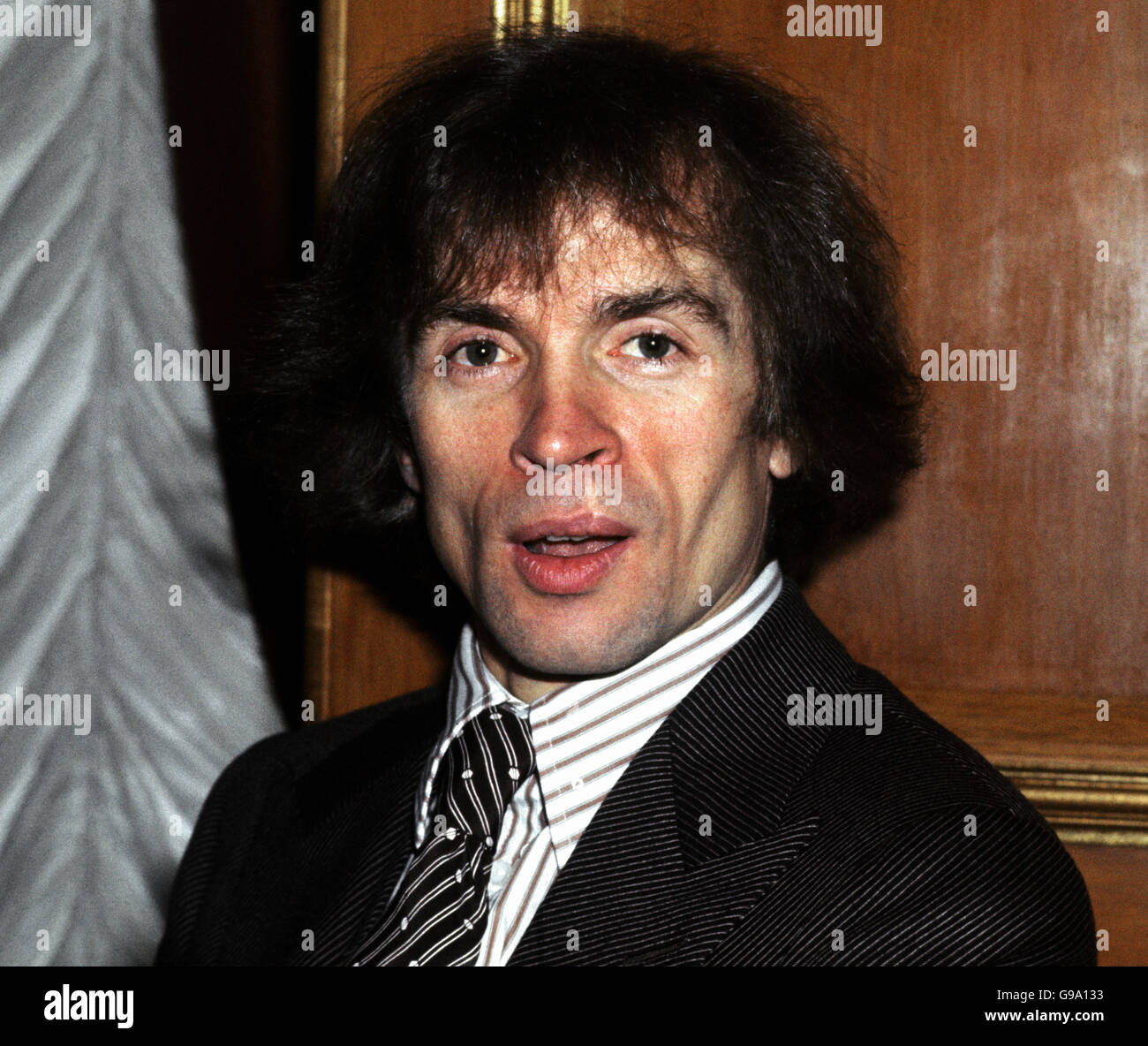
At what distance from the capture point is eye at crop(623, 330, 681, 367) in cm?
106

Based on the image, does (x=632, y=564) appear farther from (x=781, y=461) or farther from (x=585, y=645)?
(x=781, y=461)

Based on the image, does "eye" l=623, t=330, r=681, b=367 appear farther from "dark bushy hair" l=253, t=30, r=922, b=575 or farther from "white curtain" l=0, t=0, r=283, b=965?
"white curtain" l=0, t=0, r=283, b=965

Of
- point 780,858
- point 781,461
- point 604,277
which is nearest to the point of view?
point 780,858

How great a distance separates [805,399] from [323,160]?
0.61m

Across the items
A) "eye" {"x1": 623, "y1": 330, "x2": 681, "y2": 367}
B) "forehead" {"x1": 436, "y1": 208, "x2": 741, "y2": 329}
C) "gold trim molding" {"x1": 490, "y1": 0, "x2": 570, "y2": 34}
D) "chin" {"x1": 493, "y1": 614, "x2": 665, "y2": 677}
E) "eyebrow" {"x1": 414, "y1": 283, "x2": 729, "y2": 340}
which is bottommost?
"chin" {"x1": 493, "y1": 614, "x2": 665, "y2": 677}

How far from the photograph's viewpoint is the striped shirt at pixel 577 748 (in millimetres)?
1038

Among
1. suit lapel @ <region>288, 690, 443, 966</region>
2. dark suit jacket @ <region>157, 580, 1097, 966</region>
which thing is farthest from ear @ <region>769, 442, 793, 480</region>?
suit lapel @ <region>288, 690, 443, 966</region>

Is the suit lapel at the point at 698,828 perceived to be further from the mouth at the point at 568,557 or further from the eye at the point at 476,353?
Answer: the eye at the point at 476,353

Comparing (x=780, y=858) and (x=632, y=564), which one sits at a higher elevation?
(x=632, y=564)

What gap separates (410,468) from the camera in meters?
1.31

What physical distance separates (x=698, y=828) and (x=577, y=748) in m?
0.14

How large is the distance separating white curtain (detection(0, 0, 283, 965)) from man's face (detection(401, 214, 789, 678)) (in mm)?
492

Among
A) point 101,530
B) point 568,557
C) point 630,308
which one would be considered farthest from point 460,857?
point 101,530
